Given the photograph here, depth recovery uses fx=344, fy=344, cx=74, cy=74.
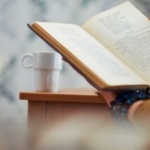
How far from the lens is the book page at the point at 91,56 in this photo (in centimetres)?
53

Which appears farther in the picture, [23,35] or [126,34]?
[23,35]

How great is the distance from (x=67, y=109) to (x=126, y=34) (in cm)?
18

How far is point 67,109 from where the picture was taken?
25.1 inches

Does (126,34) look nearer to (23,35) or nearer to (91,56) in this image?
(91,56)

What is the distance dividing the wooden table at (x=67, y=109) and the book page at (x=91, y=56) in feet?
0.23

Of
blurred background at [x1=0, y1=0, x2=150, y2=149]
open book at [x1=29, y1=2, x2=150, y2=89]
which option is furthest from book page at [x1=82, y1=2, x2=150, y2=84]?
blurred background at [x1=0, y1=0, x2=150, y2=149]

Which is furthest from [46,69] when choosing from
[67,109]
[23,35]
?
[23,35]

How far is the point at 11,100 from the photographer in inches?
42.2

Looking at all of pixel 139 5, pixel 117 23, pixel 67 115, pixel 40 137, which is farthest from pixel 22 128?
pixel 139 5

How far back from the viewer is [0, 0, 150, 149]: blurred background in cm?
107

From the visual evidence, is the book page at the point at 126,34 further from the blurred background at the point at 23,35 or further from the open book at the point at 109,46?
the blurred background at the point at 23,35

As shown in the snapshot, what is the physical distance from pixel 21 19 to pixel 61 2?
137mm

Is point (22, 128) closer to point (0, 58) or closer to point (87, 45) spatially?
point (87, 45)

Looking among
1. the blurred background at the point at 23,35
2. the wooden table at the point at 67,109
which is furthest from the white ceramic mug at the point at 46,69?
the blurred background at the point at 23,35
